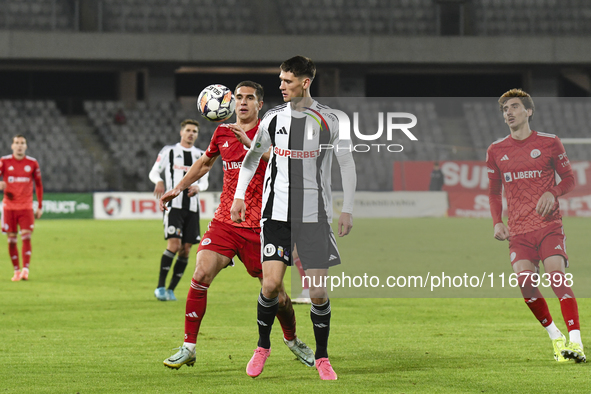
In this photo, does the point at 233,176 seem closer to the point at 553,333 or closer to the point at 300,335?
the point at 300,335

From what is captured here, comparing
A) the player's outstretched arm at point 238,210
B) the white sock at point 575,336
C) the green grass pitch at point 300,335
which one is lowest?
the green grass pitch at point 300,335

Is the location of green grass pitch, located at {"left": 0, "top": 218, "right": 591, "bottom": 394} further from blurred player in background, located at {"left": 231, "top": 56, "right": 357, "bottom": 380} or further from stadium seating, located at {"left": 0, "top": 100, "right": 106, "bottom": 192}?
stadium seating, located at {"left": 0, "top": 100, "right": 106, "bottom": 192}

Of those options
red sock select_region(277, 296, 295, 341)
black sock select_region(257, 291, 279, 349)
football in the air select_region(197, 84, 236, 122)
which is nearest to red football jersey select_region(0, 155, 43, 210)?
football in the air select_region(197, 84, 236, 122)

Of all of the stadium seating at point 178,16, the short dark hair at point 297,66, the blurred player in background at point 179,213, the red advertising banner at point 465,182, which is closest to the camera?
the short dark hair at point 297,66

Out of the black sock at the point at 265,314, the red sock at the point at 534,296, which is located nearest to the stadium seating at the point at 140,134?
the red sock at the point at 534,296

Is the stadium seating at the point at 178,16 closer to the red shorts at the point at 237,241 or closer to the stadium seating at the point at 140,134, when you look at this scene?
the stadium seating at the point at 140,134

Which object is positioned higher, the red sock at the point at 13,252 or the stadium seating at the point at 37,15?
the stadium seating at the point at 37,15

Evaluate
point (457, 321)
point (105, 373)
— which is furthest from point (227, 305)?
point (105, 373)

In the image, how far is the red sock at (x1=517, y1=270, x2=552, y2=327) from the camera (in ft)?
19.3

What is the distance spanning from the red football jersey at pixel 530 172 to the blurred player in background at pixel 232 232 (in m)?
1.82

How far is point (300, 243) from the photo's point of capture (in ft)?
17.2

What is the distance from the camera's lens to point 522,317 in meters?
8.23

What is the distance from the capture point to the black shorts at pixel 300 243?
5.22 meters

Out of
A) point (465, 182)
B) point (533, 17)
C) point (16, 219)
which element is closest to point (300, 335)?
point (465, 182)
